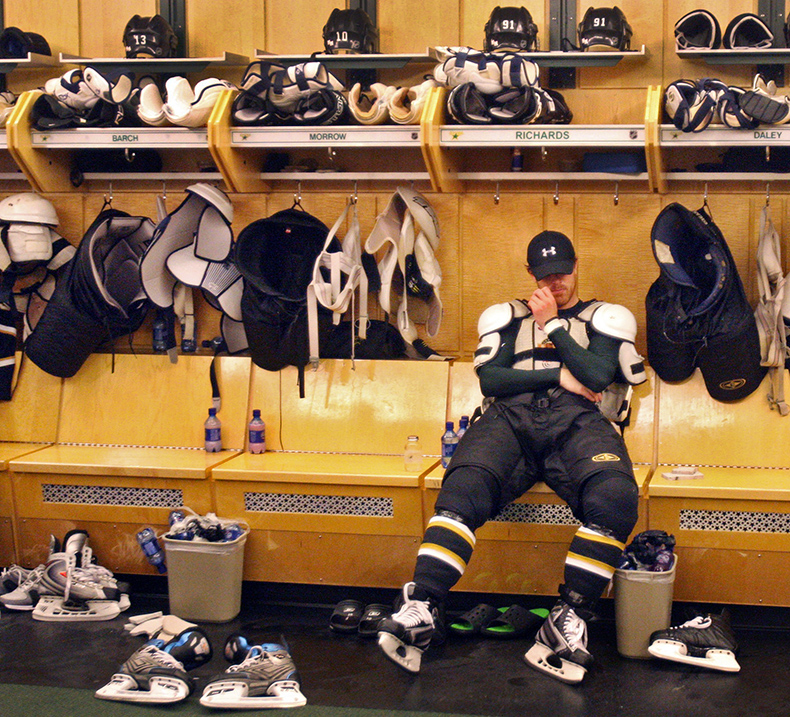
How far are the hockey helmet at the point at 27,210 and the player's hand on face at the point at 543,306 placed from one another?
2281 millimetres

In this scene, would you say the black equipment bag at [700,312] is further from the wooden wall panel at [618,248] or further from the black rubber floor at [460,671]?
the black rubber floor at [460,671]

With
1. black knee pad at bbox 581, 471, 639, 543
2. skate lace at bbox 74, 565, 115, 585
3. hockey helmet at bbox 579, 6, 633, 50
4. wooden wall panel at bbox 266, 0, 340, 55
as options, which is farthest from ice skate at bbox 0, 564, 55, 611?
hockey helmet at bbox 579, 6, 633, 50

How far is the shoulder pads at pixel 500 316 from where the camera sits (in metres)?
3.88

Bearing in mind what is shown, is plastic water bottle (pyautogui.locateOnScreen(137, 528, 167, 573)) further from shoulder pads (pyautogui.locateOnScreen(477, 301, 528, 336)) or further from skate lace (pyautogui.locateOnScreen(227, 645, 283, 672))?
shoulder pads (pyautogui.locateOnScreen(477, 301, 528, 336))

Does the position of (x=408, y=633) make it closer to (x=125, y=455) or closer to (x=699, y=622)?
(x=699, y=622)

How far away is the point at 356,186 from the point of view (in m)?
4.59

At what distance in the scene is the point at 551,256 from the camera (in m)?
3.76

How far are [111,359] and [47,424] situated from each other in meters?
0.41

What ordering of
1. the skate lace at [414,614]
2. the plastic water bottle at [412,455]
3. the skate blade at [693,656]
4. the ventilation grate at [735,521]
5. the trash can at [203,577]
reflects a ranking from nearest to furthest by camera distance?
the skate lace at [414,614] → the skate blade at [693,656] → the ventilation grate at [735,521] → the trash can at [203,577] → the plastic water bottle at [412,455]

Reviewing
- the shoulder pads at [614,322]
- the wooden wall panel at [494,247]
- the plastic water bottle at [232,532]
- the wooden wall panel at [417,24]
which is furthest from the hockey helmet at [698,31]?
the plastic water bottle at [232,532]

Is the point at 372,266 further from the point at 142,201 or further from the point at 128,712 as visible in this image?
the point at 128,712

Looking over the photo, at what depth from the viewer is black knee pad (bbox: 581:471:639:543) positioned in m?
3.31

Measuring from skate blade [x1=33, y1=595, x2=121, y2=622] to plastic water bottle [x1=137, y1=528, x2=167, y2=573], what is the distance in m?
0.21

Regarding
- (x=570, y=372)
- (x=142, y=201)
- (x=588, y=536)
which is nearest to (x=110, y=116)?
(x=142, y=201)
